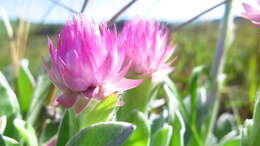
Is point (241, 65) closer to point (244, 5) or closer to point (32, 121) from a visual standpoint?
point (32, 121)

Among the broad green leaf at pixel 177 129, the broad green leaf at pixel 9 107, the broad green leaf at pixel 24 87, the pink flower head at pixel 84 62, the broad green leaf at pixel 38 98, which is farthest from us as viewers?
the broad green leaf at pixel 24 87

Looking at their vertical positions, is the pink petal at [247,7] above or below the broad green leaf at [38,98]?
above

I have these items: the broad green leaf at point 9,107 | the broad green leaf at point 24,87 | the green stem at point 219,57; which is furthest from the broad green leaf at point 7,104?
the green stem at point 219,57

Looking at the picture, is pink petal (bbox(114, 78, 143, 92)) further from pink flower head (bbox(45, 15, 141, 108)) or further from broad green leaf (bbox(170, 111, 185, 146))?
broad green leaf (bbox(170, 111, 185, 146))

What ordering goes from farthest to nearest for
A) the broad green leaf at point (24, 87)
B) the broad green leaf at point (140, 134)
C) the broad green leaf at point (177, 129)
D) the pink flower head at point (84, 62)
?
the broad green leaf at point (24, 87) < the broad green leaf at point (177, 129) < the broad green leaf at point (140, 134) < the pink flower head at point (84, 62)

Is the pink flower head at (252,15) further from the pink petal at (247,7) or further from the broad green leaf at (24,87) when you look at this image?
the broad green leaf at (24,87)
